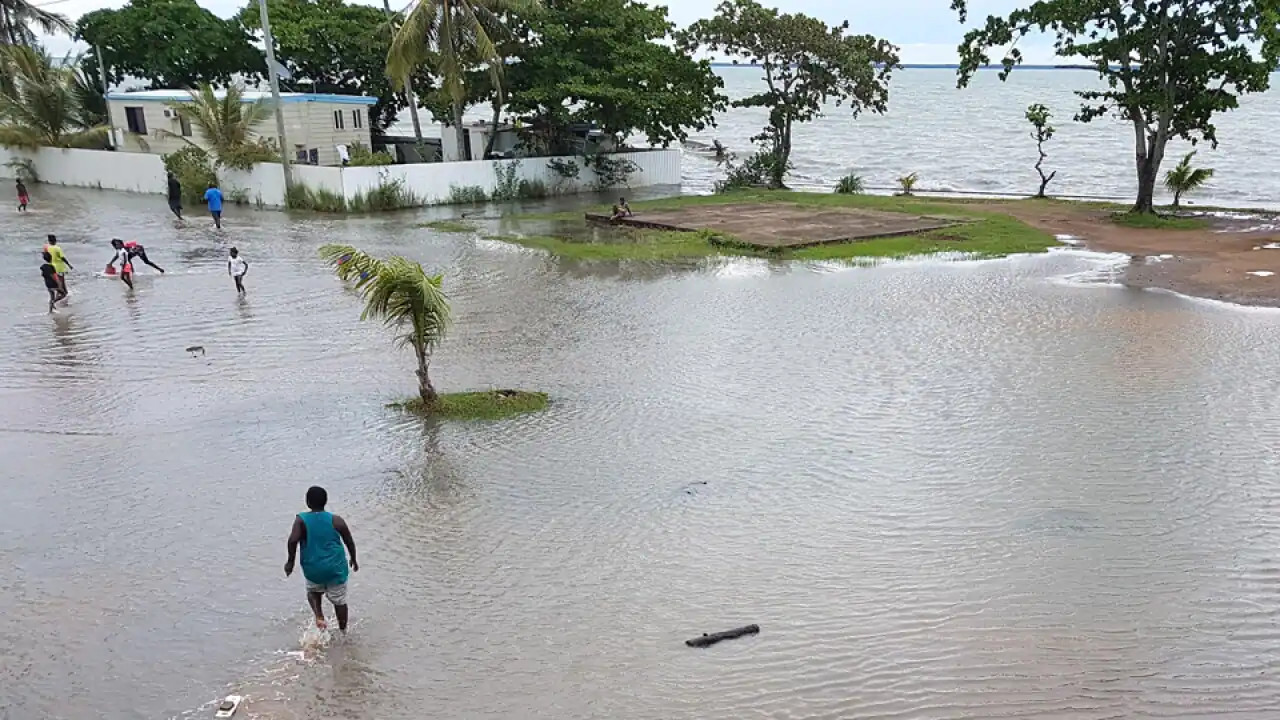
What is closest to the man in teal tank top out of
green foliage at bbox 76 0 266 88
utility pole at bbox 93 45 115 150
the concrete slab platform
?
the concrete slab platform

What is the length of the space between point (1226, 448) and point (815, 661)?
638cm

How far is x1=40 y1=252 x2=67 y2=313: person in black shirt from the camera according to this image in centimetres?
1664

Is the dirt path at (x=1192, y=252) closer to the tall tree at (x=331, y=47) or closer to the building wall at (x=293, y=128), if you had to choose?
the building wall at (x=293, y=128)

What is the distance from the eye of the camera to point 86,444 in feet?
35.9

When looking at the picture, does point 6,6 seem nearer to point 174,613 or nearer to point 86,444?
point 86,444

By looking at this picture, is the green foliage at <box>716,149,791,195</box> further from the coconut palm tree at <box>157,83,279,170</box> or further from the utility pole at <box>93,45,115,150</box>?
the utility pole at <box>93,45,115,150</box>

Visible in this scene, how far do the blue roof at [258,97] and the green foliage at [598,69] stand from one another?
22.4ft

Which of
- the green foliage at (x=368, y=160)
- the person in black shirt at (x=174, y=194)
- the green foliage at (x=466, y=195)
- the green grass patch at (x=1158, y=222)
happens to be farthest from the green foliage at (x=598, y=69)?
the green grass patch at (x=1158, y=222)

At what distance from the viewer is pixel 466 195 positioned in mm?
34188

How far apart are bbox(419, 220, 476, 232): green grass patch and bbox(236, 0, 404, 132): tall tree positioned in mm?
13407

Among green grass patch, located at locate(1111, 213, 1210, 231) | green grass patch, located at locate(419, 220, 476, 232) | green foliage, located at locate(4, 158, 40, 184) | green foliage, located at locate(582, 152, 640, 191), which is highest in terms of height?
green foliage, located at locate(4, 158, 40, 184)

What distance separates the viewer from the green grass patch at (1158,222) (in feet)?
87.9

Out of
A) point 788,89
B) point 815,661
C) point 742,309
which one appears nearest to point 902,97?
point 788,89

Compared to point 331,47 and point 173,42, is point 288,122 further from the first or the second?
point 173,42
